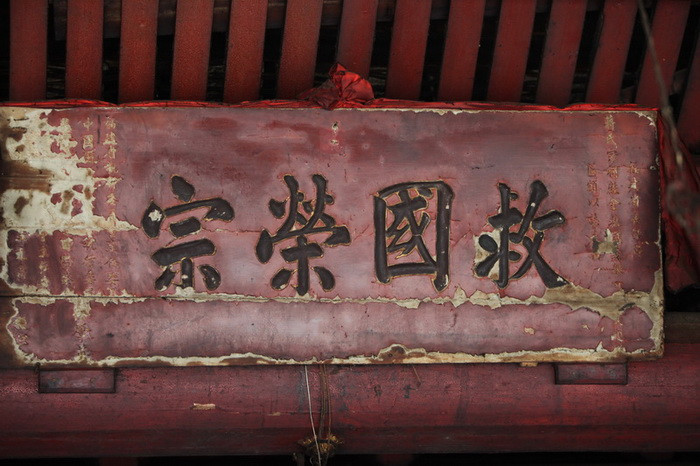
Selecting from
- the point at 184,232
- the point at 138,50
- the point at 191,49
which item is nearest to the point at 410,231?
the point at 184,232

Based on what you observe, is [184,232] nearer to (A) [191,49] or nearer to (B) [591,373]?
(A) [191,49]

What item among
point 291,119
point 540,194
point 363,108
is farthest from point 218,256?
point 540,194

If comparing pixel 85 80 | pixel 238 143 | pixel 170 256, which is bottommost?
pixel 170 256

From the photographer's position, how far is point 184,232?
237 centimetres

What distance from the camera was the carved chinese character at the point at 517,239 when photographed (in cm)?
243

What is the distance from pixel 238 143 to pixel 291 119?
200 millimetres

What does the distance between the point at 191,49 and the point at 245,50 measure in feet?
0.62

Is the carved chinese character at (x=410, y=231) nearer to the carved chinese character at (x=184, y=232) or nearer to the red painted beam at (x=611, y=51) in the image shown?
the carved chinese character at (x=184, y=232)

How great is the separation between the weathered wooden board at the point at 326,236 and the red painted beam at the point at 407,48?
16 cm

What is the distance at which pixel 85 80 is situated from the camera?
248 cm

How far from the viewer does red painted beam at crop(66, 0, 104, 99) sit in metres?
2.43

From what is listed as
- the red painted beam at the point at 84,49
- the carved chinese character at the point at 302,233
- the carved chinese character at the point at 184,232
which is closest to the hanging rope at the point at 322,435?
the carved chinese character at the point at 302,233

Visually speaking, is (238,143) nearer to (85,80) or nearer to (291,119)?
(291,119)

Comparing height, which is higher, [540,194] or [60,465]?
[540,194]
